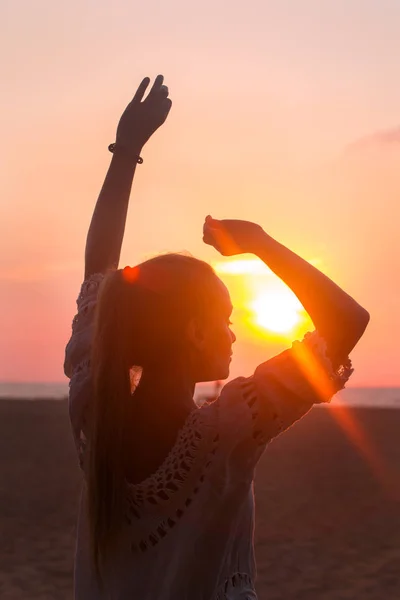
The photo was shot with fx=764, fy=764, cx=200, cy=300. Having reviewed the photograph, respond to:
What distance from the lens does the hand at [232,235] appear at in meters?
1.76

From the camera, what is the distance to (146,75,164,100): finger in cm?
241

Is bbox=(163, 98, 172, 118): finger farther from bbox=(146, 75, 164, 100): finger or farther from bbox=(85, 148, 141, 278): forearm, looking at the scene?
bbox=(85, 148, 141, 278): forearm

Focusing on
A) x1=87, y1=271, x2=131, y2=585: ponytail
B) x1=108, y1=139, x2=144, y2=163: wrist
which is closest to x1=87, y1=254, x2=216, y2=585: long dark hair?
x1=87, y1=271, x2=131, y2=585: ponytail

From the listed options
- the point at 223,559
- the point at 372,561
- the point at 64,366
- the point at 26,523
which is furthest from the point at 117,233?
the point at 26,523

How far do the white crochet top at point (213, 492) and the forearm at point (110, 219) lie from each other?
51 centimetres

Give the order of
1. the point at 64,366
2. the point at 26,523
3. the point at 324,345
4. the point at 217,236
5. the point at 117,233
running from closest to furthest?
the point at 324,345, the point at 217,236, the point at 64,366, the point at 117,233, the point at 26,523

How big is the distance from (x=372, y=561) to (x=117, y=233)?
7.71m

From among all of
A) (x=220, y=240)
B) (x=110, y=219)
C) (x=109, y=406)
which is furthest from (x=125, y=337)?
(x=110, y=219)

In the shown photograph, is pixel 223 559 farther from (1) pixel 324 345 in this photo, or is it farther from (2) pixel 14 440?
(2) pixel 14 440

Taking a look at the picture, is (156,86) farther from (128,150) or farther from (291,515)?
(291,515)

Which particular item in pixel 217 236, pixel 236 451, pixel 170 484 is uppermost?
pixel 217 236

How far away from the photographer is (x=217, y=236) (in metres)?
1.81

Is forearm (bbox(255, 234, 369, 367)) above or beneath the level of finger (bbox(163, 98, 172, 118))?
beneath

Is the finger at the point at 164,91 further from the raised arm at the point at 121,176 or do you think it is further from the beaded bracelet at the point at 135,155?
the beaded bracelet at the point at 135,155
